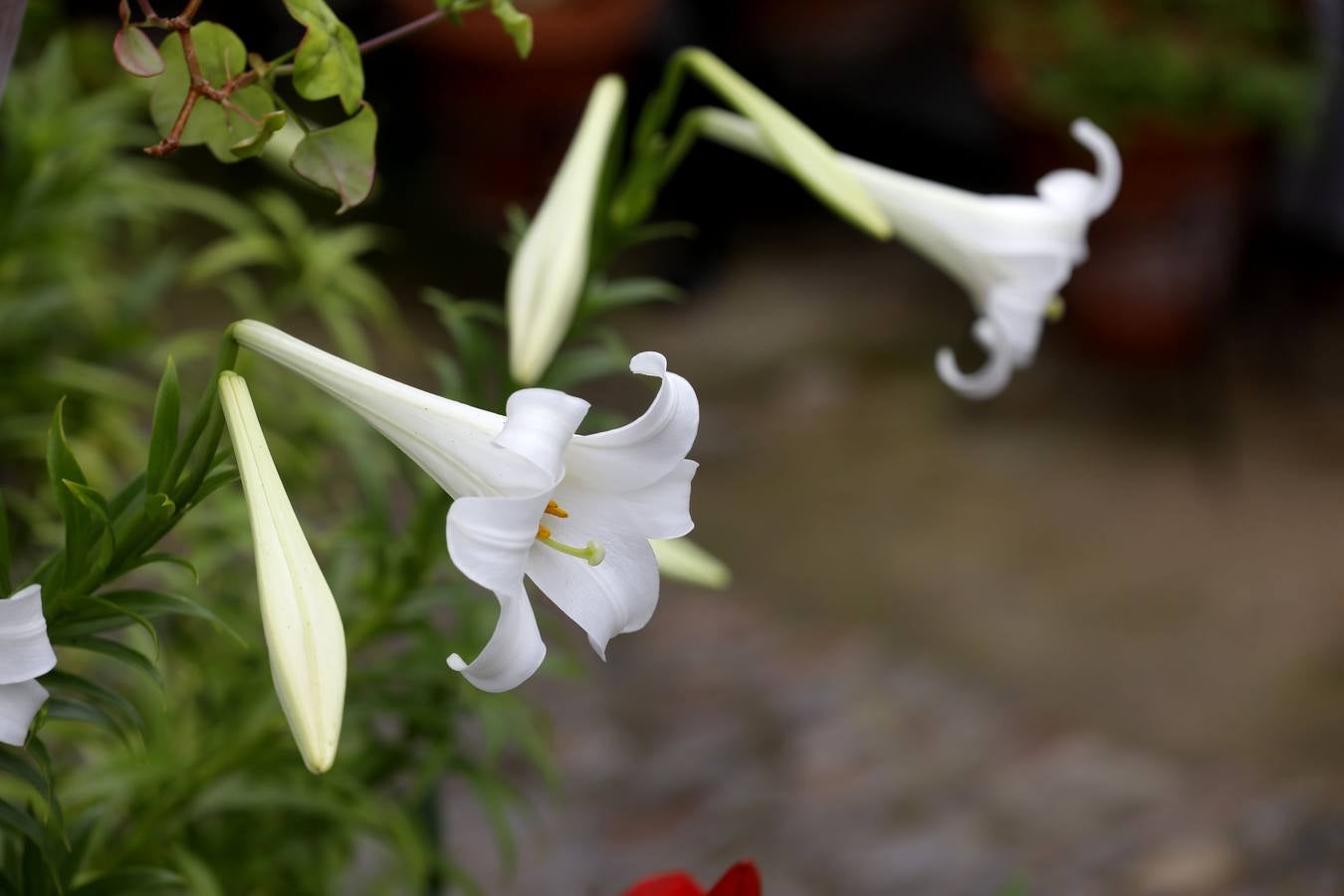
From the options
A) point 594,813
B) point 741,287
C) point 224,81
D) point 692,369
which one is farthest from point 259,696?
point 741,287

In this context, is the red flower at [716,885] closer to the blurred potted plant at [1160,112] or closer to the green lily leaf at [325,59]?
the green lily leaf at [325,59]

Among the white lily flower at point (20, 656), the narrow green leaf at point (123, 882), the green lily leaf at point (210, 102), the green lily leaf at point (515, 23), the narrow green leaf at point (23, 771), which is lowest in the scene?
the narrow green leaf at point (123, 882)

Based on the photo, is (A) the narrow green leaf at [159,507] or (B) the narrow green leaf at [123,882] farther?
(B) the narrow green leaf at [123,882]

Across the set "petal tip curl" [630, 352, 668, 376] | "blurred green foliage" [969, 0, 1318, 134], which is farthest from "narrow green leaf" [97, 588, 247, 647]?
"blurred green foliage" [969, 0, 1318, 134]

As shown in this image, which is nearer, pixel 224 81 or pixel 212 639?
pixel 224 81

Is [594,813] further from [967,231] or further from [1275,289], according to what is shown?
[1275,289]

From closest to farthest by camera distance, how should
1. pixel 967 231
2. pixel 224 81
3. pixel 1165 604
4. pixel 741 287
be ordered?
pixel 224 81, pixel 967 231, pixel 1165 604, pixel 741 287

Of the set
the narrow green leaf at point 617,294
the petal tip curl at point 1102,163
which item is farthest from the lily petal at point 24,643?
the petal tip curl at point 1102,163

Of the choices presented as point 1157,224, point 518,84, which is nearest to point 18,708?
point 518,84
